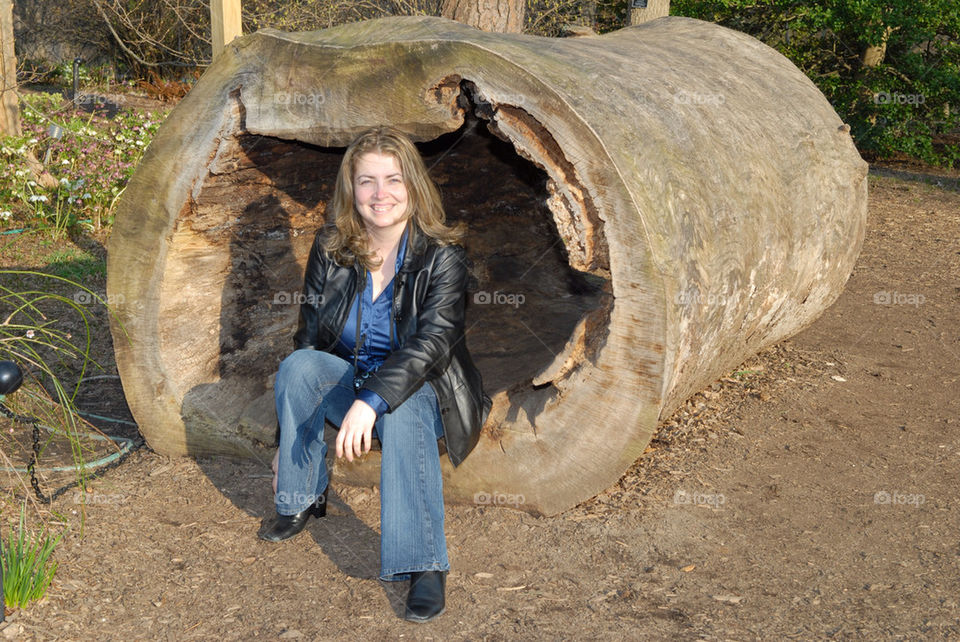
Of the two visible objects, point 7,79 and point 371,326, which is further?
point 7,79

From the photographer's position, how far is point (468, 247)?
18.8ft

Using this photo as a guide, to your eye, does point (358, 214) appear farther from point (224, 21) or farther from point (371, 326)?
point (224, 21)

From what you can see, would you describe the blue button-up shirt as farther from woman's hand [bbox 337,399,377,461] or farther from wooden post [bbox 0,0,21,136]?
wooden post [bbox 0,0,21,136]

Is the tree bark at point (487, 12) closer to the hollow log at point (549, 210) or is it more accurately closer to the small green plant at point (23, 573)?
the hollow log at point (549, 210)

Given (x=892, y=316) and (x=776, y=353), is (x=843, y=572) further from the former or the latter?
(x=892, y=316)

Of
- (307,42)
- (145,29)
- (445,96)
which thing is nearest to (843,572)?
(445,96)

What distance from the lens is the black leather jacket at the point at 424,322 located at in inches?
127

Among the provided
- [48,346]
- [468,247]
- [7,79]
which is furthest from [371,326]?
[7,79]

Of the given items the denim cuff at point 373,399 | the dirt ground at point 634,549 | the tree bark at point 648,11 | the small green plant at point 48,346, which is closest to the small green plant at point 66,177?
the small green plant at point 48,346

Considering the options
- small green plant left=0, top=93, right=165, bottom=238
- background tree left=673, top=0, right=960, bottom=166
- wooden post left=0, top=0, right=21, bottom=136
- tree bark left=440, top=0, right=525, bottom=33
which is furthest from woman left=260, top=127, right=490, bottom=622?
background tree left=673, top=0, right=960, bottom=166

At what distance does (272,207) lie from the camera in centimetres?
444

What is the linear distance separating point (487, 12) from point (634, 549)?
15.8 ft

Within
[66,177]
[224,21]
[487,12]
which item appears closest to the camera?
[224,21]

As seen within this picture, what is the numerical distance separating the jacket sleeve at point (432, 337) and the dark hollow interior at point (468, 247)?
33 cm
